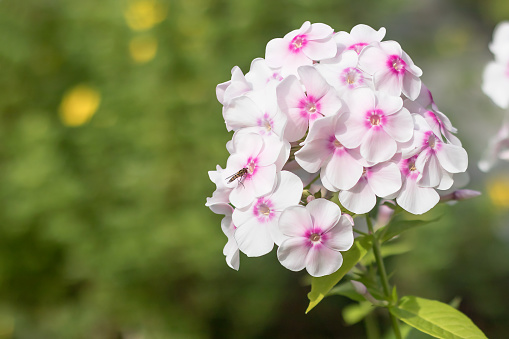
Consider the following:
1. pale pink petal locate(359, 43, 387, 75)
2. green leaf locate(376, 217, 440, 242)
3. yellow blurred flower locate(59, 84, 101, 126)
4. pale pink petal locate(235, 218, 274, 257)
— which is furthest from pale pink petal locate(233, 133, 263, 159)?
yellow blurred flower locate(59, 84, 101, 126)

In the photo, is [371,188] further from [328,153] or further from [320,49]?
[320,49]

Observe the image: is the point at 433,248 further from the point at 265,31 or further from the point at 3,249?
the point at 3,249

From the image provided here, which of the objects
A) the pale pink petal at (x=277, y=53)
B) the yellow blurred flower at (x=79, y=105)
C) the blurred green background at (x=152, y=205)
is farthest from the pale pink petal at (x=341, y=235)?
the yellow blurred flower at (x=79, y=105)

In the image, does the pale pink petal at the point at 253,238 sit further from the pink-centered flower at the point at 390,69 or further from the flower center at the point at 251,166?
the pink-centered flower at the point at 390,69

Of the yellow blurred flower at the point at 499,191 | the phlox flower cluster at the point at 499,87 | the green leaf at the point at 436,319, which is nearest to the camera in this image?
the green leaf at the point at 436,319

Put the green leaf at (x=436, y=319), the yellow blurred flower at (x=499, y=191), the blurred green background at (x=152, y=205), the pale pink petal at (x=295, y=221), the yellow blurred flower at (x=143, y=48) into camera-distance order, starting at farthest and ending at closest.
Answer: the yellow blurred flower at (x=499, y=191) < the yellow blurred flower at (x=143, y=48) < the blurred green background at (x=152, y=205) < the green leaf at (x=436, y=319) < the pale pink petal at (x=295, y=221)

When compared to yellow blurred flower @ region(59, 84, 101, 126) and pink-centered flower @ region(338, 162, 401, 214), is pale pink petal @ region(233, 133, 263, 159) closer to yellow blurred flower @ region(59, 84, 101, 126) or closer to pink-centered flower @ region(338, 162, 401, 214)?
pink-centered flower @ region(338, 162, 401, 214)

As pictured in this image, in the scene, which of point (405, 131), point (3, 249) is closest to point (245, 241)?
point (405, 131)
